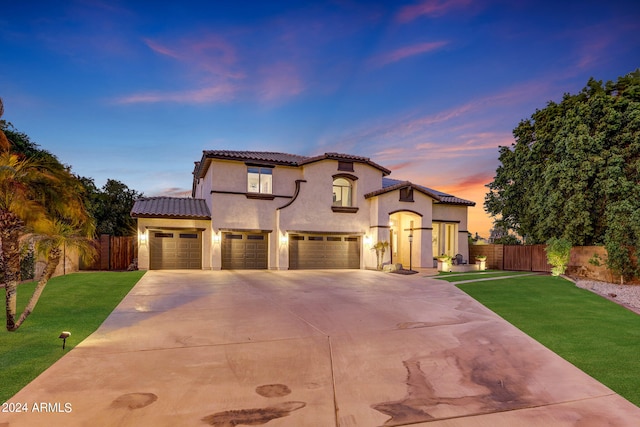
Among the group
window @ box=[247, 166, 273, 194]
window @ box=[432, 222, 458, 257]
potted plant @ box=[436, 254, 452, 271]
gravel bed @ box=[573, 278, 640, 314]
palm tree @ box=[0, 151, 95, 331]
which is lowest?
gravel bed @ box=[573, 278, 640, 314]

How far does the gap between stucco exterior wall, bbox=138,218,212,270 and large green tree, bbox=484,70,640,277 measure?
2155 centimetres

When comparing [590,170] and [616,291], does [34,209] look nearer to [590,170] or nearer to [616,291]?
[616,291]

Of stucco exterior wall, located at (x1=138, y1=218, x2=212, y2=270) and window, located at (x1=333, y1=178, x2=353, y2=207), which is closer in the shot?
stucco exterior wall, located at (x1=138, y1=218, x2=212, y2=270)

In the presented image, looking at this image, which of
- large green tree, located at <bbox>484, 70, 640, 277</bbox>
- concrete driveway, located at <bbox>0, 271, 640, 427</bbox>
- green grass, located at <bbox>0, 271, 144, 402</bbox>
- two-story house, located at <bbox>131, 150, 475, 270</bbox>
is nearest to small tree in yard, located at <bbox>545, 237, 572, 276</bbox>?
large green tree, located at <bbox>484, 70, 640, 277</bbox>

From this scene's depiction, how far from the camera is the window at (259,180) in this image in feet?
71.5

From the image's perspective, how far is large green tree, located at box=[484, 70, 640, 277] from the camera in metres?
18.0

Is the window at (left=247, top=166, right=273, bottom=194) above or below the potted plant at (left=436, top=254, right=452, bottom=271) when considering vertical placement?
above

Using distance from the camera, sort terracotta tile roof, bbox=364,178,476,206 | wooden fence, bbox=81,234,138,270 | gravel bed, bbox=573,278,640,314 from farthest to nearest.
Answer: terracotta tile roof, bbox=364,178,476,206, wooden fence, bbox=81,234,138,270, gravel bed, bbox=573,278,640,314

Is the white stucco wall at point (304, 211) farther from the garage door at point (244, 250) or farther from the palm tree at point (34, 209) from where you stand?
the palm tree at point (34, 209)

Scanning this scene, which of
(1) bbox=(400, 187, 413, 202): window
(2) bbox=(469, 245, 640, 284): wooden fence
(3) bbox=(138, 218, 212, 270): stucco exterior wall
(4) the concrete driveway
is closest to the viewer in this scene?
(4) the concrete driveway

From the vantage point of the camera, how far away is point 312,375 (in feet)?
17.3

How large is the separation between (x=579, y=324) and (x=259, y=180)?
17.8 m

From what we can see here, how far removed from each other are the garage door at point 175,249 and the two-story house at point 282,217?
0.18ft

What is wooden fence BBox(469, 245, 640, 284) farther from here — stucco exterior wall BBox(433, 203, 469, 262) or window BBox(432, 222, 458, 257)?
window BBox(432, 222, 458, 257)
